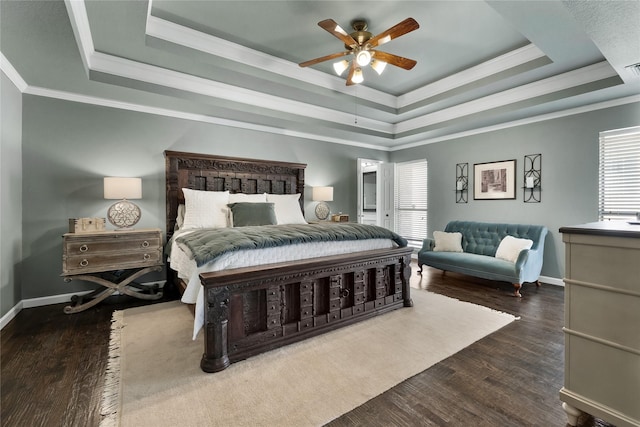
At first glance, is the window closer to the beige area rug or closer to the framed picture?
the framed picture

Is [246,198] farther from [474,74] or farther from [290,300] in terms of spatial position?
[474,74]

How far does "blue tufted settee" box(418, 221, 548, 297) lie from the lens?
3793mm

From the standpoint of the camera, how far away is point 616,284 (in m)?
1.44

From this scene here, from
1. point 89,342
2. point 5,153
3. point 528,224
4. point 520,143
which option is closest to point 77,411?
point 89,342

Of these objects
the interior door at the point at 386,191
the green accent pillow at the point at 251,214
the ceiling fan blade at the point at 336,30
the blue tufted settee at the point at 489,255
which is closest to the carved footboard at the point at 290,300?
the green accent pillow at the point at 251,214

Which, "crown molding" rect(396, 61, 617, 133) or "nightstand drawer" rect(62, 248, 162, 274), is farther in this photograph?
"crown molding" rect(396, 61, 617, 133)

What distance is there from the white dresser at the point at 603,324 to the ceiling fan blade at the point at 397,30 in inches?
76.5

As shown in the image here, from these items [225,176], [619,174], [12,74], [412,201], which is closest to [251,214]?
[225,176]

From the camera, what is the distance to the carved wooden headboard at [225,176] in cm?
405

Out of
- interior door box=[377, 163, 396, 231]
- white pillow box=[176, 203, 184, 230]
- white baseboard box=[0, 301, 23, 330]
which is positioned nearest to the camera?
white baseboard box=[0, 301, 23, 330]

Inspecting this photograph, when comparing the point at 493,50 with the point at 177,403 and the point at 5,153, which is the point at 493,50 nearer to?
the point at 177,403

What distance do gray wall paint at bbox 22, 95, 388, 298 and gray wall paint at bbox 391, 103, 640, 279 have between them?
→ 453cm

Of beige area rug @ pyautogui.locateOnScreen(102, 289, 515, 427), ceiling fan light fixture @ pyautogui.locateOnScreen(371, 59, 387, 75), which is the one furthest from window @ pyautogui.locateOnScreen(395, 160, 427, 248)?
ceiling fan light fixture @ pyautogui.locateOnScreen(371, 59, 387, 75)

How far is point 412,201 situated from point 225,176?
13.1 ft
